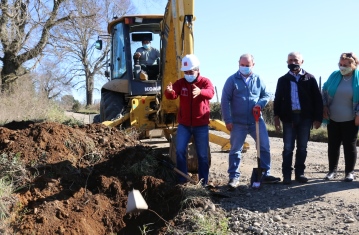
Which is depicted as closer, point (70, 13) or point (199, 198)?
point (199, 198)

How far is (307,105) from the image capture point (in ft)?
19.8

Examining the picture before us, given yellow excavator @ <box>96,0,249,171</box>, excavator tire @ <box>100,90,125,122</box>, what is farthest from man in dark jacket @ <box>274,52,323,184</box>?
excavator tire @ <box>100,90,125,122</box>

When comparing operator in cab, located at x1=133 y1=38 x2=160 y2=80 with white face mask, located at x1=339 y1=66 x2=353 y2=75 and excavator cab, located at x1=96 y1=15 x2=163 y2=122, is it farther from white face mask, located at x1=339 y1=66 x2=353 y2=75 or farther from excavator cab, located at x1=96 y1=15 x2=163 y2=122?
white face mask, located at x1=339 y1=66 x2=353 y2=75

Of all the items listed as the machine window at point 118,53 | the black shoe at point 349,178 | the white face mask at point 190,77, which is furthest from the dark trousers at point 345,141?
the machine window at point 118,53

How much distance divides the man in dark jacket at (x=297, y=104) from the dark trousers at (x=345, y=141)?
37 centimetres

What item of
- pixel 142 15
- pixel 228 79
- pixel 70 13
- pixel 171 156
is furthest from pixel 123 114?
pixel 70 13

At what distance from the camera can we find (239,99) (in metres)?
6.03

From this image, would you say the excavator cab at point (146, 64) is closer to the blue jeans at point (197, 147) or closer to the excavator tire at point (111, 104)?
the excavator tire at point (111, 104)

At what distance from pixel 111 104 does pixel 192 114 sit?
12.3 feet

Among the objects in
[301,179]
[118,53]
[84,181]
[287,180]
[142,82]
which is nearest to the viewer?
[84,181]

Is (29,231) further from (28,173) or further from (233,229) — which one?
(233,229)

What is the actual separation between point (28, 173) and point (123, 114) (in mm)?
3867

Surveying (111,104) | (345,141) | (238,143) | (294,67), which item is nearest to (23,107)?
(111,104)

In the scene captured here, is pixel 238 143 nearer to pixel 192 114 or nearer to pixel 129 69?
pixel 192 114
